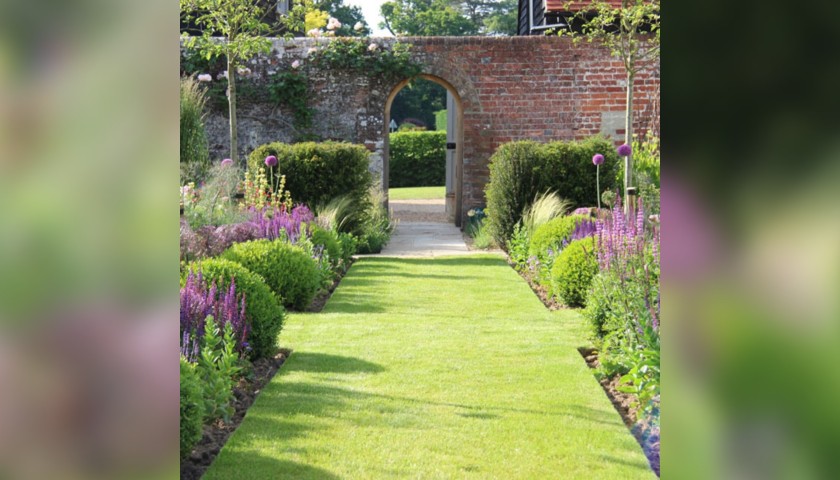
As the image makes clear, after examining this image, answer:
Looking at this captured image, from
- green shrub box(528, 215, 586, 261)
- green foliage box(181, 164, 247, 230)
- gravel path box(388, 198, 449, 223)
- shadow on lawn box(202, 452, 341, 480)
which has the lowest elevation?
gravel path box(388, 198, 449, 223)

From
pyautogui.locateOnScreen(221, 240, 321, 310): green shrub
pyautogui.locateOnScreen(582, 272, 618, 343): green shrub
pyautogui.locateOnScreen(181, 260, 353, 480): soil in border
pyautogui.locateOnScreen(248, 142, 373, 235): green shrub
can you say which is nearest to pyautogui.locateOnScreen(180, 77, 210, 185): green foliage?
pyautogui.locateOnScreen(248, 142, 373, 235): green shrub

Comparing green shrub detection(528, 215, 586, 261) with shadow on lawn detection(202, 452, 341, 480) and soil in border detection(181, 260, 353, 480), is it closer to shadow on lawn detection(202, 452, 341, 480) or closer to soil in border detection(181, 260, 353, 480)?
soil in border detection(181, 260, 353, 480)

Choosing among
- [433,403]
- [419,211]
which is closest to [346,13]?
[419,211]

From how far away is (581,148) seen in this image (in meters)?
10.4

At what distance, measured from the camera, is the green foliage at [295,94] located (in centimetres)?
1282

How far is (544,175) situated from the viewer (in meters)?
10.3

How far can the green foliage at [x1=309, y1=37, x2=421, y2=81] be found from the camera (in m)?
12.7

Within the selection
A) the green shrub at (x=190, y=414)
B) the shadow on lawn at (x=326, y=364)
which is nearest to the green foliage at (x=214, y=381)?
the green shrub at (x=190, y=414)

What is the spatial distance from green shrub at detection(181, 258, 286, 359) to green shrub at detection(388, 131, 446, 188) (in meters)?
20.1

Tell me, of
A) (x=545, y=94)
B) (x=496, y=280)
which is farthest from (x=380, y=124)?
(x=496, y=280)
